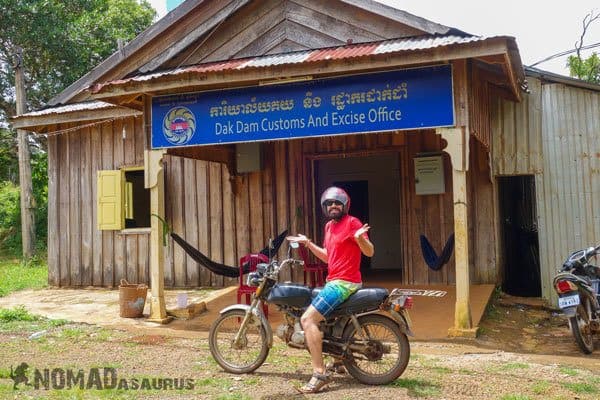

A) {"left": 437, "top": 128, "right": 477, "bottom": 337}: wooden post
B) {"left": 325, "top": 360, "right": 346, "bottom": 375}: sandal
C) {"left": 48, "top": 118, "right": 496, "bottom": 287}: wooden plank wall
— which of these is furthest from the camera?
{"left": 48, "top": 118, "right": 496, "bottom": 287}: wooden plank wall

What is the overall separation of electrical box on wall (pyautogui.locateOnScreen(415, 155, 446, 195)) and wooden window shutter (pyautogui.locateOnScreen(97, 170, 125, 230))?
4.71 m

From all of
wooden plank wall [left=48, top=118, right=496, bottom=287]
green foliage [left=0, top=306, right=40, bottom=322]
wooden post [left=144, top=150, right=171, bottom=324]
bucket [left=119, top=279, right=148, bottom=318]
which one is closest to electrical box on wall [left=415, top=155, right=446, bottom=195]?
wooden plank wall [left=48, top=118, right=496, bottom=287]

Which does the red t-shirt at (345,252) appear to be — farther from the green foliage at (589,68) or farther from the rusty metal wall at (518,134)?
the green foliage at (589,68)

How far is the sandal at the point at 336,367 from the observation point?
14.4 feet

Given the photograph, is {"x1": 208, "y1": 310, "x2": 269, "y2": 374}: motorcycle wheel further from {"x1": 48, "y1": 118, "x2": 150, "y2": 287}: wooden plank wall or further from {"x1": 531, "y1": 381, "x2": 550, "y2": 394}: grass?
{"x1": 48, "y1": 118, "x2": 150, "y2": 287}: wooden plank wall

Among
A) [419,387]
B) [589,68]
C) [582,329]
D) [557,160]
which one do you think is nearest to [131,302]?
[419,387]

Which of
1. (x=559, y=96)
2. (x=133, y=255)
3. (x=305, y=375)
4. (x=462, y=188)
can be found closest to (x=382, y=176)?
(x=559, y=96)

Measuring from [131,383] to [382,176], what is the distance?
7.67m

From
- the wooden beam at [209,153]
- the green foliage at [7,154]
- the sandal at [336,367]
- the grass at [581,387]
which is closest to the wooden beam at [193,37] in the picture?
the wooden beam at [209,153]

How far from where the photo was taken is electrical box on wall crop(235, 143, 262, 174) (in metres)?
8.91

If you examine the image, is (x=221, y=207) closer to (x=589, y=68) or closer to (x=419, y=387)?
(x=419, y=387)

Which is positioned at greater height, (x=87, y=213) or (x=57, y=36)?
(x=57, y=36)

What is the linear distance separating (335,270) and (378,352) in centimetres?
66

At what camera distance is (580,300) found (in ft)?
17.7
